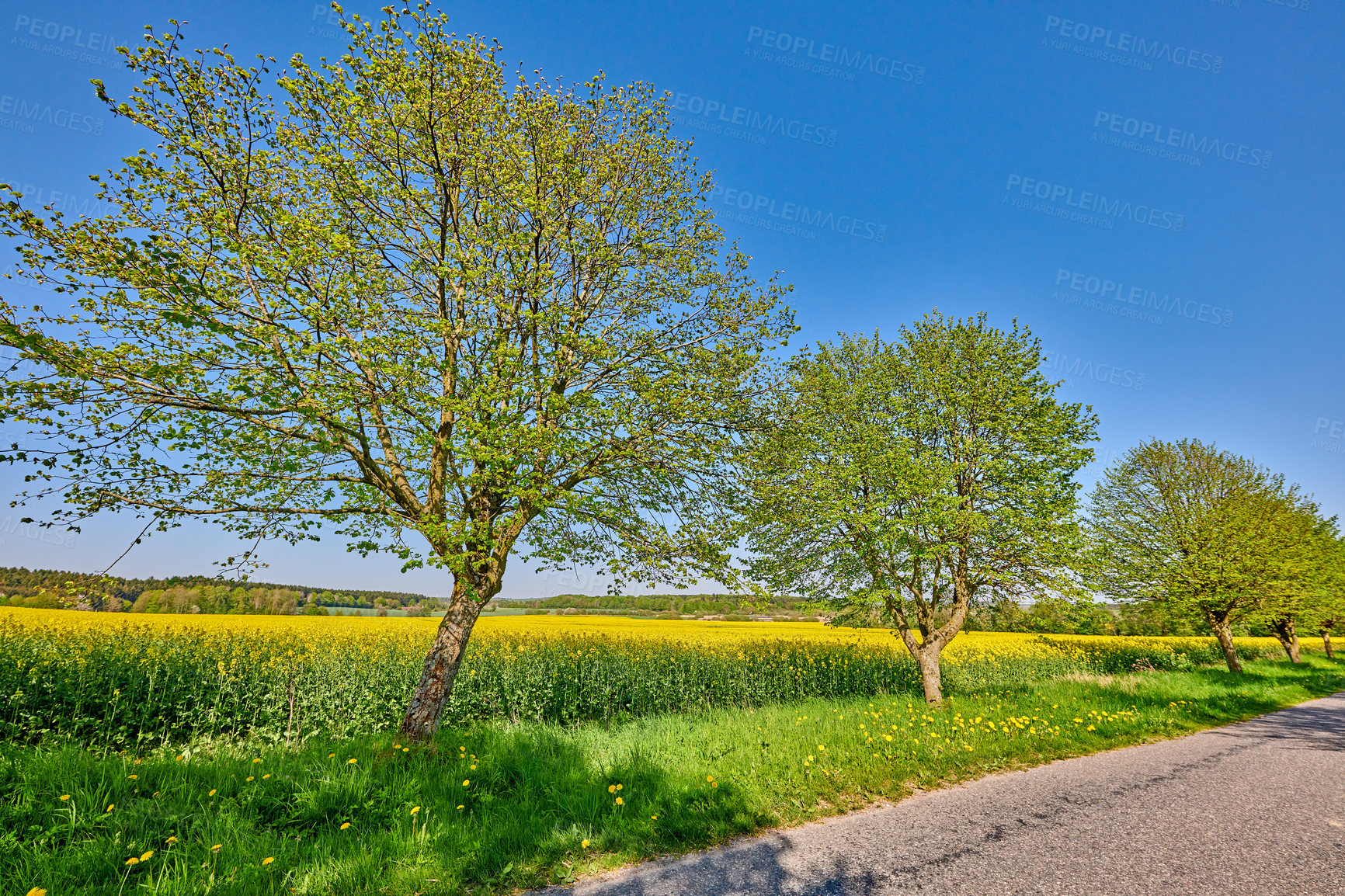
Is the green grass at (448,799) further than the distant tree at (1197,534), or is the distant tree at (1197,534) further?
the distant tree at (1197,534)

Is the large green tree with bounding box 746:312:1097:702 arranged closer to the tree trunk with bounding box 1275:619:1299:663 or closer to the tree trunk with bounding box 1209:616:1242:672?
the tree trunk with bounding box 1209:616:1242:672

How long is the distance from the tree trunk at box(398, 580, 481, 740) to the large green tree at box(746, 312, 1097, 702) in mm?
5701

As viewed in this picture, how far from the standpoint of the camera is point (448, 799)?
5.31 metres

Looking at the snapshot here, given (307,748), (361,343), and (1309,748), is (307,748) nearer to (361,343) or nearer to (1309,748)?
(361,343)

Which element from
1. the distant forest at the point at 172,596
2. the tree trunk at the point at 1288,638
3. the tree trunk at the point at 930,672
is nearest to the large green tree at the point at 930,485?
the tree trunk at the point at 930,672

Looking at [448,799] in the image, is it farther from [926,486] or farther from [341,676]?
[926,486]

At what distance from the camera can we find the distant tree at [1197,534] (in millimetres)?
20203

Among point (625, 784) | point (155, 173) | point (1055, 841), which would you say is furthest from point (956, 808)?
point (155, 173)

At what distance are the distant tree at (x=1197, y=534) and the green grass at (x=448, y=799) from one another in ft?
57.4

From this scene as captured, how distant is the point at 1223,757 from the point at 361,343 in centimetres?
1487

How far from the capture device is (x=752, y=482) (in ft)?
28.0

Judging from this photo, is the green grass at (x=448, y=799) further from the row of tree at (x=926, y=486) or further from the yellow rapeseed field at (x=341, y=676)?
the row of tree at (x=926, y=486)

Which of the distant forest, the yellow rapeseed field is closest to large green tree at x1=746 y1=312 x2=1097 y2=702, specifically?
the yellow rapeseed field

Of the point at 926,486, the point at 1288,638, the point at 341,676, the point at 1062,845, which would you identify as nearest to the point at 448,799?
the point at 341,676
